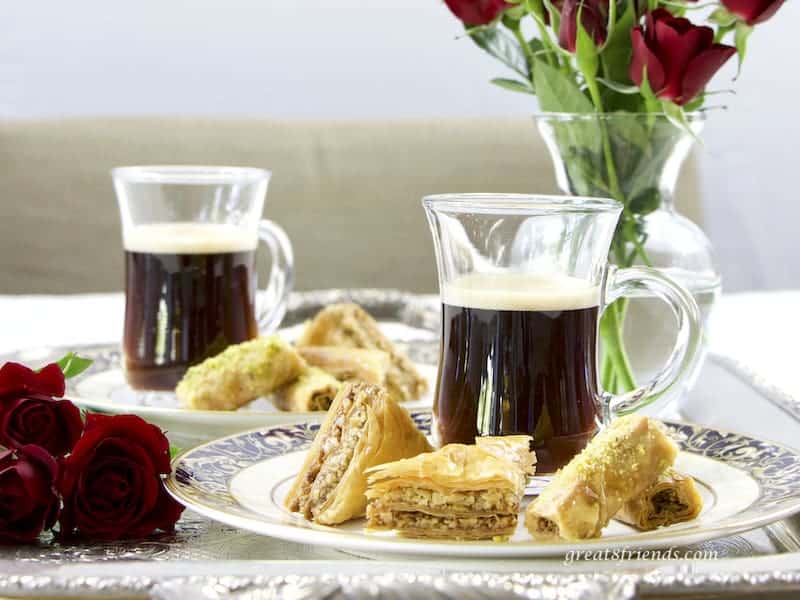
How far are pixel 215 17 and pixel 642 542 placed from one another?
135 inches

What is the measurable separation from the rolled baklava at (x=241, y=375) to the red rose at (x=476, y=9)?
0.41m

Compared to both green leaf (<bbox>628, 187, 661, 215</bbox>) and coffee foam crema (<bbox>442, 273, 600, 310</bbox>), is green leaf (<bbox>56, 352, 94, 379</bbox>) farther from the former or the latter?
green leaf (<bbox>628, 187, 661, 215</bbox>)

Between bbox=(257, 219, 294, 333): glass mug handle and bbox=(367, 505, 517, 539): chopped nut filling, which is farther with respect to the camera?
bbox=(257, 219, 294, 333): glass mug handle

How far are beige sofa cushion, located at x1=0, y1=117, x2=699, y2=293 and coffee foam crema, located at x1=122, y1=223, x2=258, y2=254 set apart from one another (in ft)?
5.94

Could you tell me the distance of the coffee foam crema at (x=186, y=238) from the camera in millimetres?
1438

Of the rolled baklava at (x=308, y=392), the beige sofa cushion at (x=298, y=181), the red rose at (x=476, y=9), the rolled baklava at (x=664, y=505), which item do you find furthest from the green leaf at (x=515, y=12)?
the beige sofa cushion at (x=298, y=181)

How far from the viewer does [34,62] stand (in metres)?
3.91

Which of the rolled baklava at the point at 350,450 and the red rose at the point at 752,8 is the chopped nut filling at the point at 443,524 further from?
the red rose at the point at 752,8

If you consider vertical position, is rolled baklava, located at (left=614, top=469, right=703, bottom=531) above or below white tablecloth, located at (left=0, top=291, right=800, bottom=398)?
above

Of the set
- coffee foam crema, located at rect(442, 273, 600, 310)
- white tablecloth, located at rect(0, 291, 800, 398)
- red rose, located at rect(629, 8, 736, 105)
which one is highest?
red rose, located at rect(629, 8, 736, 105)

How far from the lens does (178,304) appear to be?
1.43 metres

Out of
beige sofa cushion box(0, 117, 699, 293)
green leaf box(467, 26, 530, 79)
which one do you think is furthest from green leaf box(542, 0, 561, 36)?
beige sofa cushion box(0, 117, 699, 293)

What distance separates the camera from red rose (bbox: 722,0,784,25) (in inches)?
43.9

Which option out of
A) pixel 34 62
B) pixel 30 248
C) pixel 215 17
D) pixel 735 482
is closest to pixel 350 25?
pixel 215 17
